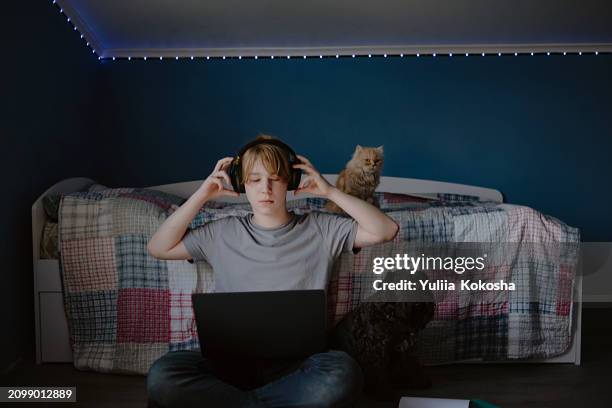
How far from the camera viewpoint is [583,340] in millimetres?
2428

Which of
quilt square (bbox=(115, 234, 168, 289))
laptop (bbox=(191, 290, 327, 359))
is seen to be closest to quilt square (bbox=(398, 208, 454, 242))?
laptop (bbox=(191, 290, 327, 359))

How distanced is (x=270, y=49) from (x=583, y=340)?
2186 millimetres

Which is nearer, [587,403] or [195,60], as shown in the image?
[587,403]

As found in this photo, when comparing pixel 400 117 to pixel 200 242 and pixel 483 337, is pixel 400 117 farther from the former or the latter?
pixel 200 242

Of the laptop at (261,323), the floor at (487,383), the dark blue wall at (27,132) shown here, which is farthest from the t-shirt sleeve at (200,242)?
the dark blue wall at (27,132)

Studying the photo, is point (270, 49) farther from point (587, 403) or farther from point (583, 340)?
point (587, 403)

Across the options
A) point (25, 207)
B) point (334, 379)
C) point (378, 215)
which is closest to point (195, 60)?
point (25, 207)

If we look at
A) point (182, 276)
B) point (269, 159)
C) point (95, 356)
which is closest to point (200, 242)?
point (269, 159)

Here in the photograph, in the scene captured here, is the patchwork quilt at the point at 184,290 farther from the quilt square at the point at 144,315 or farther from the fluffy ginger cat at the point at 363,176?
the fluffy ginger cat at the point at 363,176

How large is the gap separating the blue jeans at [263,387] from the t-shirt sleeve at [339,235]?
30 cm

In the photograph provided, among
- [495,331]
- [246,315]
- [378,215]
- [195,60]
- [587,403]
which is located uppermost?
[195,60]

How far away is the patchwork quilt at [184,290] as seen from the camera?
6.74ft

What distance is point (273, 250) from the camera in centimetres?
159

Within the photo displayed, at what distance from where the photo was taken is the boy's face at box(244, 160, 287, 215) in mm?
1562
